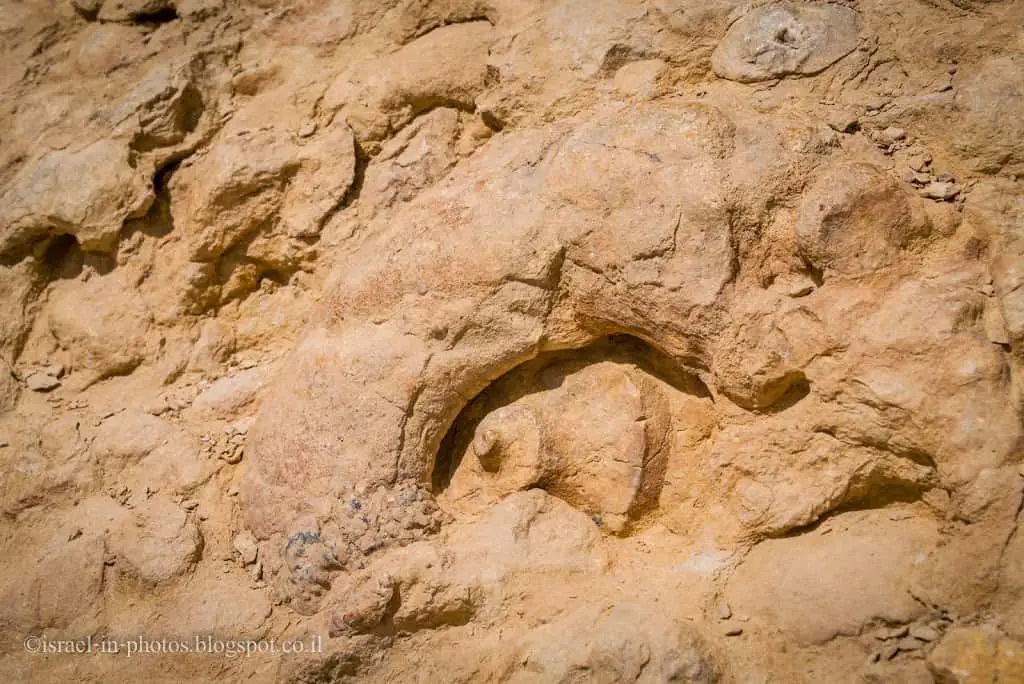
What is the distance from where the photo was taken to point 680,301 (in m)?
2.31

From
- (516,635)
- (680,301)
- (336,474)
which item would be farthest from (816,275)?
(336,474)

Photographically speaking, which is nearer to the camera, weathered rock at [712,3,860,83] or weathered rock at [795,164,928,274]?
weathered rock at [795,164,928,274]

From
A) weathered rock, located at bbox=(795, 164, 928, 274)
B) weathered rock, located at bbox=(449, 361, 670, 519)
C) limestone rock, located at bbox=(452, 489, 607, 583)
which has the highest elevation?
weathered rock, located at bbox=(795, 164, 928, 274)

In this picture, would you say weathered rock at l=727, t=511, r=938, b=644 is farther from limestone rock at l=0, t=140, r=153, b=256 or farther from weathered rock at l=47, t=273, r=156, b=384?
limestone rock at l=0, t=140, r=153, b=256

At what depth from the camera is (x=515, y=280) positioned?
2.47 meters

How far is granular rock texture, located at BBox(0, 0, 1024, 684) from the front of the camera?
2.18 metres

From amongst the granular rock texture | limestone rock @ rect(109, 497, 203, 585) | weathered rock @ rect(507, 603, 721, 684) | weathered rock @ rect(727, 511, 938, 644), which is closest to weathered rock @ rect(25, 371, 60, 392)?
the granular rock texture

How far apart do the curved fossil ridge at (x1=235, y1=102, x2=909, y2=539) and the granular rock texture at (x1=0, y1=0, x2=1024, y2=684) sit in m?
0.01

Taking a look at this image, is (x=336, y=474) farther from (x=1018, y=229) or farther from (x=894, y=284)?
(x=1018, y=229)

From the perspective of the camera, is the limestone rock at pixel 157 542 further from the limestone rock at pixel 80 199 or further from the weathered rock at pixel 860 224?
the weathered rock at pixel 860 224

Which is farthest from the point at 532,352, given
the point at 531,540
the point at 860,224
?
the point at 860,224

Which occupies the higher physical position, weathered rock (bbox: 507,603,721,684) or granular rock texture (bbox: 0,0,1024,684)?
granular rock texture (bbox: 0,0,1024,684)

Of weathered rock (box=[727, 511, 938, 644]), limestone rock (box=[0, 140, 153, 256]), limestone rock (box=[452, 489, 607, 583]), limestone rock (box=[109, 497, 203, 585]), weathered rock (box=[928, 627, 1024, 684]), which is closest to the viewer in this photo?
weathered rock (box=[928, 627, 1024, 684])

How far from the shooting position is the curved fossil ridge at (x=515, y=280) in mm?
2320
